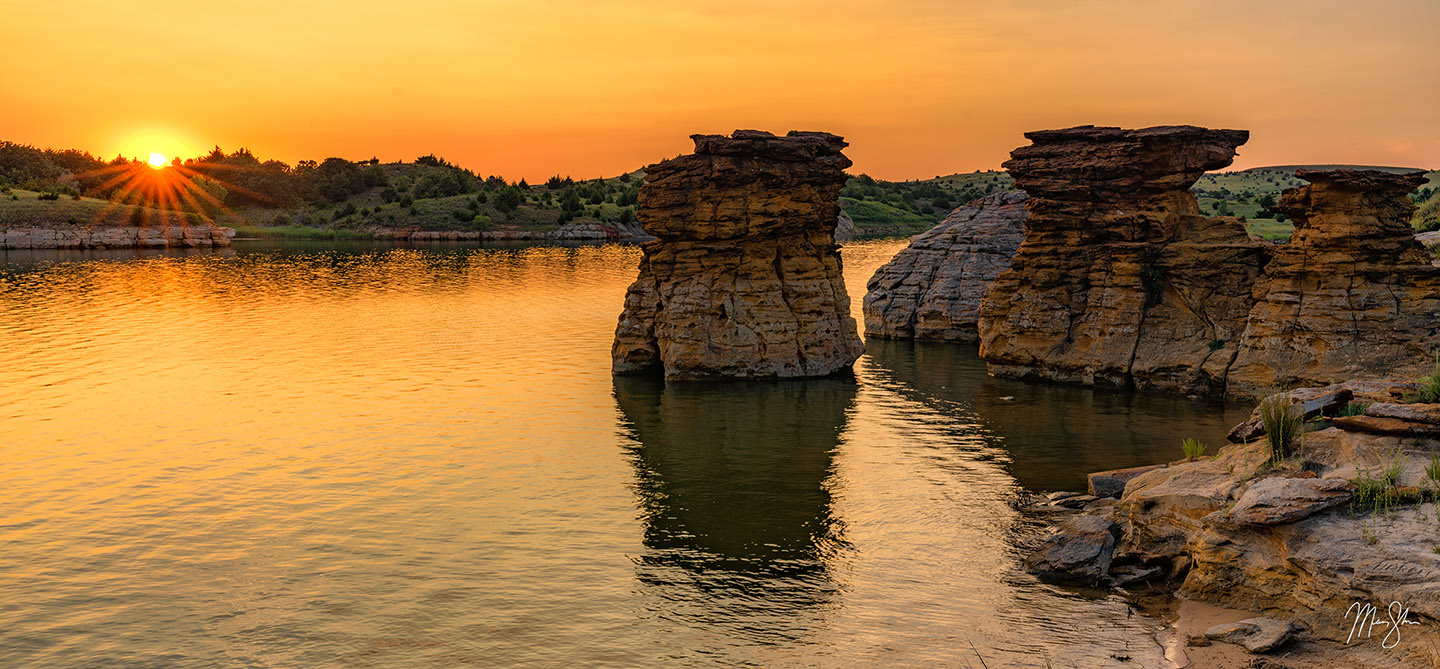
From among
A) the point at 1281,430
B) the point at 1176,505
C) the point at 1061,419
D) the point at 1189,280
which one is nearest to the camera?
the point at 1281,430

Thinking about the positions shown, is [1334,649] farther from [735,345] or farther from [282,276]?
[282,276]

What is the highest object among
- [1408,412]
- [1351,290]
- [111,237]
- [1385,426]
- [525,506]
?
[111,237]

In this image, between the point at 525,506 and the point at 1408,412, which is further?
the point at 525,506

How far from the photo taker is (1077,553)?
62.0 feet

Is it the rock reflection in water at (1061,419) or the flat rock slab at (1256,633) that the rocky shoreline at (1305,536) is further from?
the rock reflection in water at (1061,419)

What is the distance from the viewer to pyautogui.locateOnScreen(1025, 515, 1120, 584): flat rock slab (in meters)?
18.6

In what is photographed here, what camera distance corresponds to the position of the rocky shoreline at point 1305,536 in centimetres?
1386

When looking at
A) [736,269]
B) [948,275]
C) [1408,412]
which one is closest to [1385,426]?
[1408,412]

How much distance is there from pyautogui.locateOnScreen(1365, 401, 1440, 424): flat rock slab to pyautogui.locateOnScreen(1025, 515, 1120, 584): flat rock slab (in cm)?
512

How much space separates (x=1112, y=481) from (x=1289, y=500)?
7540 mm

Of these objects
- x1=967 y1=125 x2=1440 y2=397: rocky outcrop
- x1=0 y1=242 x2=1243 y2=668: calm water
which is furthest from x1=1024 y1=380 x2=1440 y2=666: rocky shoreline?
x1=967 y1=125 x2=1440 y2=397: rocky outcrop
